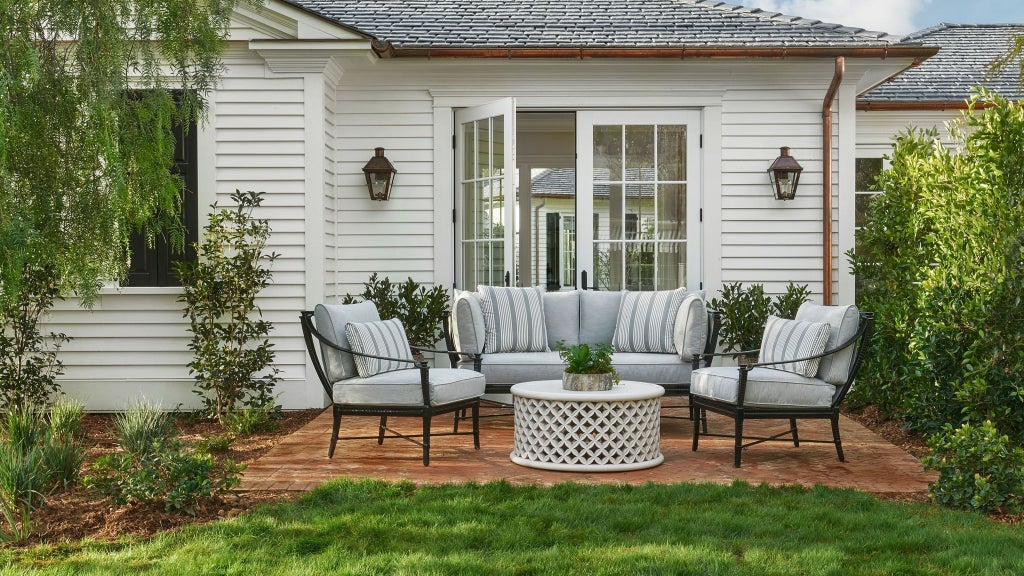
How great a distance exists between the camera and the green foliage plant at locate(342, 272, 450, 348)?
665 centimetres

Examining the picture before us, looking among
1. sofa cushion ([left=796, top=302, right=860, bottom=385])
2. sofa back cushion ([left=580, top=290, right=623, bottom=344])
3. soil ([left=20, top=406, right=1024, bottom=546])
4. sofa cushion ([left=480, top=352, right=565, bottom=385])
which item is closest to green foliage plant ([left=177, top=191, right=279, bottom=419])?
soil ([left=20, top=406, right=1024, bottom=546])

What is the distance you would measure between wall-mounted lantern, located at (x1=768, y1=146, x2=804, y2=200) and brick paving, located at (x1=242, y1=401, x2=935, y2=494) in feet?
6.88

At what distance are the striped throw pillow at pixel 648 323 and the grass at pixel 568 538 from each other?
2008mm

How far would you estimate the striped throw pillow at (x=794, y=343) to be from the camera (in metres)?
4.61

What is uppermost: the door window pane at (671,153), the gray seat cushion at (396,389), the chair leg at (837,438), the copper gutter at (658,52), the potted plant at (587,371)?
the copper gutter at (658,52)

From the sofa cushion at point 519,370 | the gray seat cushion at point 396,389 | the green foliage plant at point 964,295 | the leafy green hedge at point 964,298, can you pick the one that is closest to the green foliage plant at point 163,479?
the gray seat cushion at point 396,389

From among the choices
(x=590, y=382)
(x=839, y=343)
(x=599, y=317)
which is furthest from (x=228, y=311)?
(x=839, y=343)

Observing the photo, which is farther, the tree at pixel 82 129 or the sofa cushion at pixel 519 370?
the sofa cushion at pixel 519 370

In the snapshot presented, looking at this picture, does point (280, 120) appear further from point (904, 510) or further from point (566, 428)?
point (904, 510)

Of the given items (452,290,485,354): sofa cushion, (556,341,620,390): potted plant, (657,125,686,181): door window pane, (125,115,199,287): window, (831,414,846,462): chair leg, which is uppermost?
(657,125,686,181): door window pane

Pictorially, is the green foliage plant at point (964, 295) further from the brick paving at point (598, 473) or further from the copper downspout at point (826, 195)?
the copper downspout at point (826, 195)

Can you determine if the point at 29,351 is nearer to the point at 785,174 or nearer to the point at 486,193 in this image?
the point at 486,193

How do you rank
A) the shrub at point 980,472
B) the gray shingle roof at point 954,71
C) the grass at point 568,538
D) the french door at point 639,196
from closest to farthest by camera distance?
the grass at point 568,538, the shrub at point 980,472, the french door at point 639,196, the gray shingle roof at point 954,71

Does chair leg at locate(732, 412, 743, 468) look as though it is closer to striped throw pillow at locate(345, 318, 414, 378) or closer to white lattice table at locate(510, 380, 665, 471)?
white lattice table at locate(510, 380, 665, 471)
